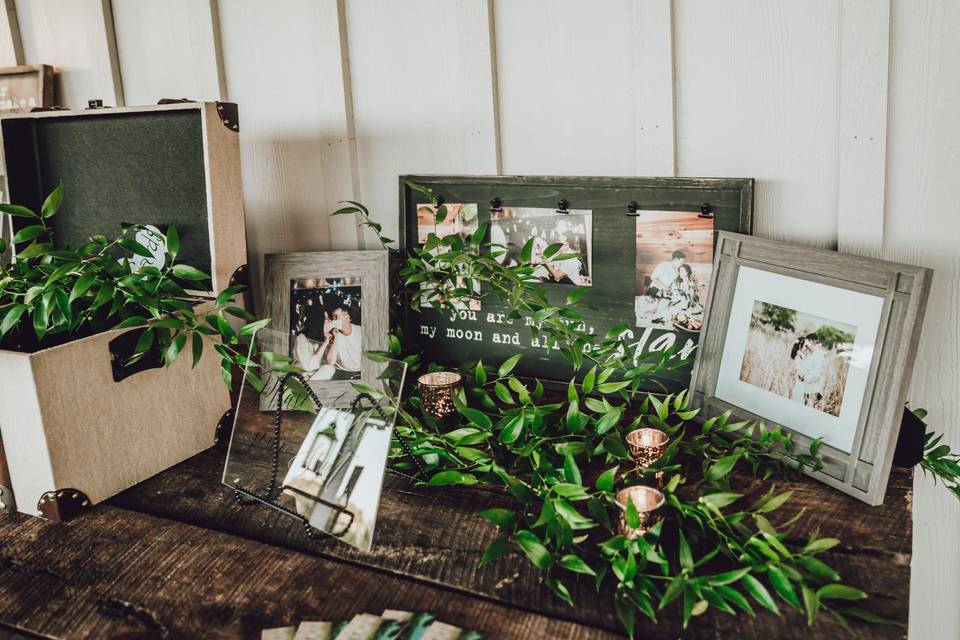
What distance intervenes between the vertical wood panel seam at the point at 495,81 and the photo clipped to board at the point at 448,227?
3.9 inches

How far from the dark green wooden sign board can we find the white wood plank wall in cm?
5

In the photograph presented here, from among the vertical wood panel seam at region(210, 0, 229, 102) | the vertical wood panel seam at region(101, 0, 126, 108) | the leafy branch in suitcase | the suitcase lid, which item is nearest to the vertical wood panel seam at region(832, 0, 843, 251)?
the leafy branch in suitcase

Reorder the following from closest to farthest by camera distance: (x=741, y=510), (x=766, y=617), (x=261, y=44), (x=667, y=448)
Result: 1. (x=766, y=617)
2. (x=741, y=510)
3. (x=667, y=448)
4. (x=261, y=44)

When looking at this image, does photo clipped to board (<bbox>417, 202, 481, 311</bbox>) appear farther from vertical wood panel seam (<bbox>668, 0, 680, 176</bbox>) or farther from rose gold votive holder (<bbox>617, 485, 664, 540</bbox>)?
rose gold votive holder (<bbox>617, 485, 664, 540</bbox>)

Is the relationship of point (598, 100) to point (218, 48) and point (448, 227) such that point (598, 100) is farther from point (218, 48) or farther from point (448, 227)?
point (218, 48)

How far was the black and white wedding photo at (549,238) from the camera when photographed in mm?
1285

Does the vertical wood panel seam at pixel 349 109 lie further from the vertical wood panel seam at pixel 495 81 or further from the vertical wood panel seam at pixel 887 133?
the vertical wood panel seam at pixel 887 133

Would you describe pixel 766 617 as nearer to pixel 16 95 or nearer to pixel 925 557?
pixel 925 557

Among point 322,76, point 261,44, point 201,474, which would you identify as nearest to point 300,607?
point 201,474

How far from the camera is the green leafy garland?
753 millimetres

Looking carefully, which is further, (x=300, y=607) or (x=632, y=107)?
(x=632, y=107)

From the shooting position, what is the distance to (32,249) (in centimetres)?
115

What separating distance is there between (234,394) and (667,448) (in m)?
0.86

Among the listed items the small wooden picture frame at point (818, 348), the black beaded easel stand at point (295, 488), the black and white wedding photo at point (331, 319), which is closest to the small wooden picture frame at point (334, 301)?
the black and white wedding photo at point (331, 319)
